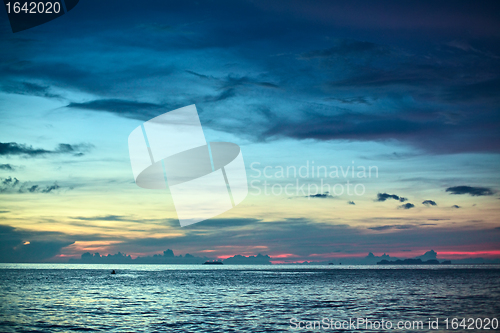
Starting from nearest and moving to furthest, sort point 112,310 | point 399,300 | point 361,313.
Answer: point 361,313 → point 112,310 → point 399,300

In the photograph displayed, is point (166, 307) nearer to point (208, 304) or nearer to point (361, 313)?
point (208, 304)

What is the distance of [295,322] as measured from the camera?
38.2 metres

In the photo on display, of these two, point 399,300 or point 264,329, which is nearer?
point 264,329

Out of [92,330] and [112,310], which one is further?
[112,310]

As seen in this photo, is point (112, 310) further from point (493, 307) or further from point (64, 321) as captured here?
point (493, 307)

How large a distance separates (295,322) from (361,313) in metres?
10.6

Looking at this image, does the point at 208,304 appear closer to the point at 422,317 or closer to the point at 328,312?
the point at 328,312

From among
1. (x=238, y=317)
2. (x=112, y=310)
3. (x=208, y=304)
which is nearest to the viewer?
(x=238, y=317)

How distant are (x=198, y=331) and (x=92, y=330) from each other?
10.3 m

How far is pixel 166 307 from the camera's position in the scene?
49938mm

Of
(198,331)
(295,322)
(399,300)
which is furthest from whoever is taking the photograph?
(399,300)

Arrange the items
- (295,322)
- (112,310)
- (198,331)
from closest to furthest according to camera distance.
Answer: (198,331), (295,322), (112,310)

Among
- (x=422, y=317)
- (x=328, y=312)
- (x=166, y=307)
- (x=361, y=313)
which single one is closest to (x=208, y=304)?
(x=166, y=307)

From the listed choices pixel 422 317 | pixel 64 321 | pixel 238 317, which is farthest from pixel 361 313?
pixel 64 321
